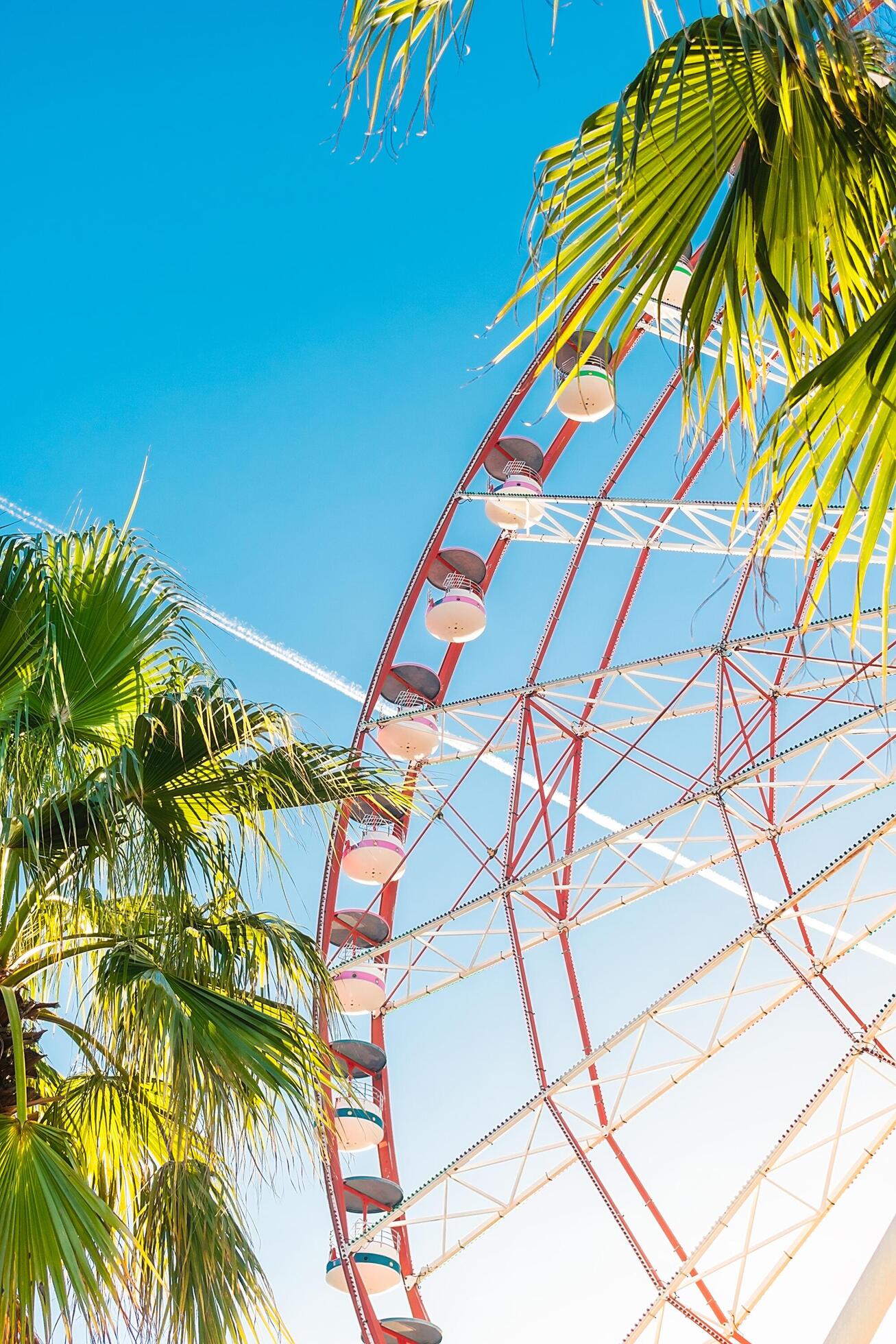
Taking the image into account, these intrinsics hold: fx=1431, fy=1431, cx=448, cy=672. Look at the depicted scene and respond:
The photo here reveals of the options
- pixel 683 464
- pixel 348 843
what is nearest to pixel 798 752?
pixel 348 843

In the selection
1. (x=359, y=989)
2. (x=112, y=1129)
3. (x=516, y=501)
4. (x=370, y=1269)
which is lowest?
(x=112, y=1129)

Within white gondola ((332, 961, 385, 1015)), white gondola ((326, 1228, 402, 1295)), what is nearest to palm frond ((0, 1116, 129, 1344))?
white gondola ((326, 1228, 402, 1295))

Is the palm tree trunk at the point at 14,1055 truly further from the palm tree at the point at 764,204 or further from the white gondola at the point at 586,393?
the white gondola at the point at 586,393

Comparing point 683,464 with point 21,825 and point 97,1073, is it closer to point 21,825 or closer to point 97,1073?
point 21,825

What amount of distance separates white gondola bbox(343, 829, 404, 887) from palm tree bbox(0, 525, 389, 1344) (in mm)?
9418

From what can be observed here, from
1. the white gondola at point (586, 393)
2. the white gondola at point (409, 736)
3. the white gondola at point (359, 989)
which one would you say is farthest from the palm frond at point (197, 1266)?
the white gondola at point (409, 736)

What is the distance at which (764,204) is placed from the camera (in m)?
3.17

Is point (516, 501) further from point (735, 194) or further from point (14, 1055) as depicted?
point (735, 194)

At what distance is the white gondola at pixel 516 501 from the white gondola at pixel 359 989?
5.21 m

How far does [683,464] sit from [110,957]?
10.9ft

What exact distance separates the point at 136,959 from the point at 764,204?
3.58m

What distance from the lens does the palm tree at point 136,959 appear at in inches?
193

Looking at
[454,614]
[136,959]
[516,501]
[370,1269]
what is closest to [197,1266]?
[136,959]

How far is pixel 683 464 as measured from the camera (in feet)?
9.86
